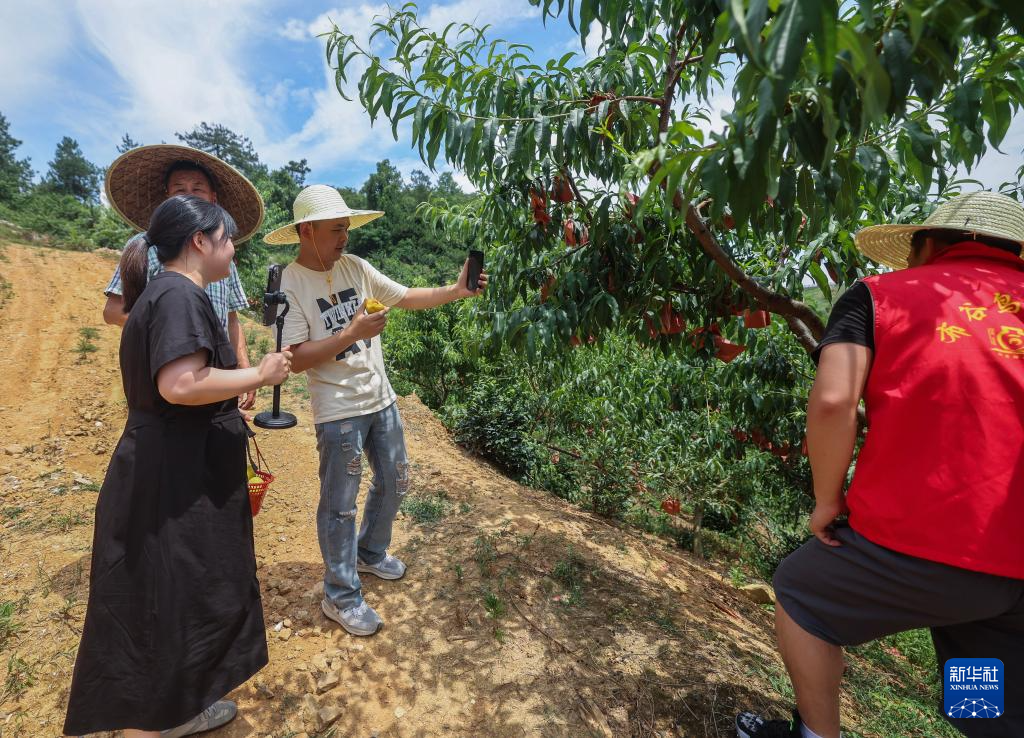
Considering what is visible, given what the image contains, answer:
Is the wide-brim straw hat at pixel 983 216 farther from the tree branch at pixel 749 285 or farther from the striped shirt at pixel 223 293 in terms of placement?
the striped shirt at pixel 223 293

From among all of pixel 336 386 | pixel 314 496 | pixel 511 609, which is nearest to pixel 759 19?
pixel 336 386

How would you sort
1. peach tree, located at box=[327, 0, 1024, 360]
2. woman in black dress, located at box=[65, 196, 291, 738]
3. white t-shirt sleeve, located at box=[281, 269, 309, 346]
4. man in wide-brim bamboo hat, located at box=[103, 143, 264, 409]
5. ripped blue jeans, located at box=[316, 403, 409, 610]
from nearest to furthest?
peach tree, located at box=[327, 0, 1024, 360]
woman in black dress, located at box=[65, 196, 291, 738]
white t-shirt sleeve, located at box=[281, 269, 309, 346]
ripped blue jeans, located at box=[316, 403, 409, 610]
man in wide-brim bamboo hat, located at box=[103, 143, 264, 409]

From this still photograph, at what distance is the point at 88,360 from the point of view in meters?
6.67

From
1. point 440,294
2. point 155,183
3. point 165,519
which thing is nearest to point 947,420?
point 440,294

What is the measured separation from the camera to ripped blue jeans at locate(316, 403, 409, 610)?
80.3 inches

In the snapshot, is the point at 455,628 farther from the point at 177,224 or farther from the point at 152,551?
the point at 177,224

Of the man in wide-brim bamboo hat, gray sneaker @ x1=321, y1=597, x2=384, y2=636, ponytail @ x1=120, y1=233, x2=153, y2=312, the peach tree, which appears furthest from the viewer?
the man in wide-brim bamboo hat

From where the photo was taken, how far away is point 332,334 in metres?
2.03

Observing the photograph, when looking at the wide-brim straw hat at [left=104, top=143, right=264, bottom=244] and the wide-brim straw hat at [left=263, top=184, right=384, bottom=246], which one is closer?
the wide-brim straw hat at [left=263, top=184, right=384, bottom=246]

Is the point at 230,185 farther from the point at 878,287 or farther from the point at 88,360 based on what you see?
the point at 88,360

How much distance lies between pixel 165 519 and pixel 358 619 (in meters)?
0.99

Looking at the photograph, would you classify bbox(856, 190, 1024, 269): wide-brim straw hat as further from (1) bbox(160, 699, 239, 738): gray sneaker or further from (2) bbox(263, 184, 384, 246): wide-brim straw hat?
(1) bbox(160, 699, 239, 738): gray sneaker

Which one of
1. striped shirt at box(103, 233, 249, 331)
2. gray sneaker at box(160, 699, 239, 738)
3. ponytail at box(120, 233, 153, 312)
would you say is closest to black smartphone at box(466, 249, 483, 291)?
striped shirt at box(103, 233, 249, 331)

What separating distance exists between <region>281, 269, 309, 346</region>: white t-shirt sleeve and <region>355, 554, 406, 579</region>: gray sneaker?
1207 millimetres
